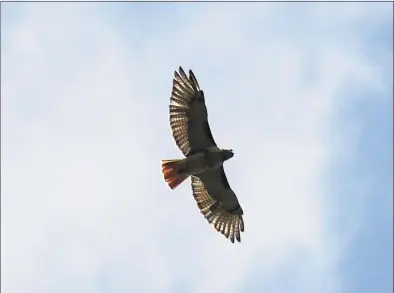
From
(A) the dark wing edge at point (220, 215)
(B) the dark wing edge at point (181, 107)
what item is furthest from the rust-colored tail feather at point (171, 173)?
(A) the dark wing edge at point (220, 215)

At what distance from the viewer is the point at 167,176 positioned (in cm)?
3328

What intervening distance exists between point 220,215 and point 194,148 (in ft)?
11.0

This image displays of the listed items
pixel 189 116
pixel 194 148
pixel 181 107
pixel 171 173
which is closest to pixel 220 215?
pixel 194 148

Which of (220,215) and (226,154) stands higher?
(226,154)

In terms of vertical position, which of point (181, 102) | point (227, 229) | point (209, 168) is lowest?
point (227, 229)

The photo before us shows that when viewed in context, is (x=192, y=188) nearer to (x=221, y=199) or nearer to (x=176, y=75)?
(x=221, y=199)

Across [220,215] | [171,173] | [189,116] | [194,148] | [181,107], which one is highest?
[181,107]

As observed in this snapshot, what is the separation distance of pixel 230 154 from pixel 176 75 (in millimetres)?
3506

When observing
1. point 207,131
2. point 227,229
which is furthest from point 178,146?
point 227,229

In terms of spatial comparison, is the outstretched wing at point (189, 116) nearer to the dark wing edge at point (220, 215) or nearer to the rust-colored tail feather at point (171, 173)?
the rust-colored tail feather at point (171, 173)

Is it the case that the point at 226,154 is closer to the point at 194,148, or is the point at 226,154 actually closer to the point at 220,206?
the point at 194,148

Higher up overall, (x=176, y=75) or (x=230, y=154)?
(x=176, y=75)

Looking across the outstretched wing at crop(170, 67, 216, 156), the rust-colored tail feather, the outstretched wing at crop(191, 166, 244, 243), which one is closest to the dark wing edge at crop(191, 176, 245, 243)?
the outstretched wing at crop(191, 166, 244, 243)

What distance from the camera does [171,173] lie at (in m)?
33.4
